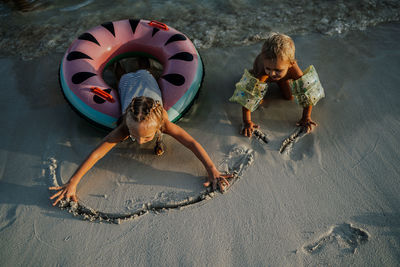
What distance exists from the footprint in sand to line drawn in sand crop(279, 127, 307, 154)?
0.78 meters

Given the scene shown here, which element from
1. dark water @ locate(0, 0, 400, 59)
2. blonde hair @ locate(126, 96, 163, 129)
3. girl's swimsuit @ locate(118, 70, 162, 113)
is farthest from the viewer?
dark water @ locate(0, 0, 400, 59)

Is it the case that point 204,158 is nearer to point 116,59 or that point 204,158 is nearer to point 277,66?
point 277,66

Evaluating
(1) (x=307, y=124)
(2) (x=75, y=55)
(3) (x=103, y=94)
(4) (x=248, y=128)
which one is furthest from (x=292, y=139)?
(2) (x=75, y=55)

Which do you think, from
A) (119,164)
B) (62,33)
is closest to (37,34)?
(62,33)

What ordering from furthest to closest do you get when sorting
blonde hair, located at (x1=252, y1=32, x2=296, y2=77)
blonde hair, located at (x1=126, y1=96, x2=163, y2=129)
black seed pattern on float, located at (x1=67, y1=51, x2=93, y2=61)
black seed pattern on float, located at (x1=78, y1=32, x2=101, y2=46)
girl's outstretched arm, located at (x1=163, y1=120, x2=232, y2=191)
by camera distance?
black seed pattern on float, located at (x1=78, y1=32, x2=101, y2=46), black seed pattern on float, located at (x1=67, y1=51, x2=93, y2=61), girl's outstretched arm, located at (x1=163, y1=120, x2=232, y2=191), blonde hair, located at (x1=252, y1=32, x2=296, y2=77), blonde hair, located at (x1=126, y1=96, x2=163, y2=129)

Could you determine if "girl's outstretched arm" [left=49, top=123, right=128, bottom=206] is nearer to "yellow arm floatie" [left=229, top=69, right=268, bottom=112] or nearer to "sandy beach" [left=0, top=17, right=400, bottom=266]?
"sandy beach" [left=0, top=17, right=400, bottom=266]

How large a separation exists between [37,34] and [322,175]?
4223 mm

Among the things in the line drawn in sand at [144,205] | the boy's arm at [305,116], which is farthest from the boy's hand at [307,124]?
the line drawn in sand at [144,205]

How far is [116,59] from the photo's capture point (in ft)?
10.3

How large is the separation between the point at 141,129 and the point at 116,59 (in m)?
1.30

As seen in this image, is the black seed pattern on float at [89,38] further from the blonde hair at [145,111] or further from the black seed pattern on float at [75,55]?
the blonde hair at [145,111]

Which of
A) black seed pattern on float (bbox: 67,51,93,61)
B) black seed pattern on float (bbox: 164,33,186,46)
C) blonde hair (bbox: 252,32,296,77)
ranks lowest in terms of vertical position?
black seed pattern on float (bbox: 67,51,93,61)

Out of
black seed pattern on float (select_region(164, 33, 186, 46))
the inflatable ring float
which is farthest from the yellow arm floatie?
black seed pattern on float (select_region(164, 33, 186, 46))

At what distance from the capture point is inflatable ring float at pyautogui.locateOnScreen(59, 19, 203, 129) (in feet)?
8.64
